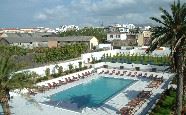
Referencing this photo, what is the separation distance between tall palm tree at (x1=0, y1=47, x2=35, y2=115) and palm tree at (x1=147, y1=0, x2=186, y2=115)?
10.0m

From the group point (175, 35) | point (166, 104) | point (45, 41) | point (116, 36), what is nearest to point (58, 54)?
point (166, 104)

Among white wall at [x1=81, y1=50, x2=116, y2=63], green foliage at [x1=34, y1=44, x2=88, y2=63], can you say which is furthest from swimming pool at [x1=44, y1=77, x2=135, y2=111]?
green foliage at [x1=34, y1=44, x2=88, y2=63]

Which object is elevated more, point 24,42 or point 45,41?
point 45,41

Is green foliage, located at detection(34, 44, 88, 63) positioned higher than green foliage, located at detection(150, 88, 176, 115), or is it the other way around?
green foliage, located at detection(34, 44, 88, 63)

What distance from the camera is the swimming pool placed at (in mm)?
30984

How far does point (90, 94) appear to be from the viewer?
120 ft

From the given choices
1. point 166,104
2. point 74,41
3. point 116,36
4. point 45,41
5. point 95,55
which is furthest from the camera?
point 116,36

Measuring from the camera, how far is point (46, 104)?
3022 centimetres

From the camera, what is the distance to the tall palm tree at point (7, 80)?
18516 millimetres

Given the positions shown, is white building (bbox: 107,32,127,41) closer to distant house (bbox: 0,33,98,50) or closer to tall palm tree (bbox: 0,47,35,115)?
distant house (bbox: 0,33,98,50)

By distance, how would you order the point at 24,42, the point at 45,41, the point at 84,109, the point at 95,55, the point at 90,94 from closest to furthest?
the point at 84,109
the point at 90,94
the point at 95,55
the point at 24,42
the point at 45,41

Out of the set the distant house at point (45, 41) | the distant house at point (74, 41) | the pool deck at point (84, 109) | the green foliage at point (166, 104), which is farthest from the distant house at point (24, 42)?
the green foliage at point (166, 104)

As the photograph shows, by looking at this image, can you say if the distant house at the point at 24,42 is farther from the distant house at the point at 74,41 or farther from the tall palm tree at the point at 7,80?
the tall palm tree at the point at 7,80

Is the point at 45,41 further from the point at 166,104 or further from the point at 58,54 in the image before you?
the point at 166,104
